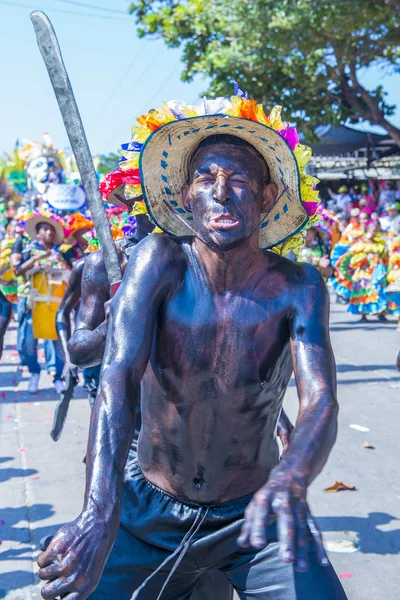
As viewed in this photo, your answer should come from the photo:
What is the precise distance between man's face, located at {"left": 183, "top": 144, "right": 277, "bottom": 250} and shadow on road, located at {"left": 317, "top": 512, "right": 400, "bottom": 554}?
108 inches

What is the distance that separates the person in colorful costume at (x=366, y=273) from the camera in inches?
541

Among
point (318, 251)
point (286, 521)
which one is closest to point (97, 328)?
point (286, 521)

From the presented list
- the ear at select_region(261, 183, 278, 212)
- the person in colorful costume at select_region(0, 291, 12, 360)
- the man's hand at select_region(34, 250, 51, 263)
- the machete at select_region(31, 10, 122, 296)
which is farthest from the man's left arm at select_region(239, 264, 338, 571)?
the man's hand at select_region(34, 250, 51, 263)

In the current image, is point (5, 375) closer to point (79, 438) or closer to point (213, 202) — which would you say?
point (79, 438)

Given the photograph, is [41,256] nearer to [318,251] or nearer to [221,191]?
[318,251]

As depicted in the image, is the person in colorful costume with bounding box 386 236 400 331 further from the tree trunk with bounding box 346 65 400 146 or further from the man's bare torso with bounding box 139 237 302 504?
the man's bare torso with bounding box 139 237 302 504

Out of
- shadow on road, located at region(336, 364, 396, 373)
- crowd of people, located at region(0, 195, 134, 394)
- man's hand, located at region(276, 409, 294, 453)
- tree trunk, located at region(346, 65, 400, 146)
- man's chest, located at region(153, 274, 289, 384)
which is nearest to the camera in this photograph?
man's chest, located at region(153, 274, 289, 384)

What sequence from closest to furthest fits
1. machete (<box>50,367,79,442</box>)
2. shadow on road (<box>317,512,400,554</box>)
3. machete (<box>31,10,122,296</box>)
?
machete (<box>31,10,122,296</box>), shadow on road (<box>317,512,400,554</box>), machete (<box>50,367,79,442</box>)

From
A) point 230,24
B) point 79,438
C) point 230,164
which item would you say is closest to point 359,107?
point 230,24

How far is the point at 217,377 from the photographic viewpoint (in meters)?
2.16

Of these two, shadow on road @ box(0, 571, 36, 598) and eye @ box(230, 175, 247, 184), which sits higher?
eye @ box(230, 175, 247, 184)

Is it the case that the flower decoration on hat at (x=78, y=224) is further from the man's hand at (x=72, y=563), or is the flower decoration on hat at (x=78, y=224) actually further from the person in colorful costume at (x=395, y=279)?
the man's hand at (x=72, y=563)

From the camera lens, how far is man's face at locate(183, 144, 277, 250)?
2088mm

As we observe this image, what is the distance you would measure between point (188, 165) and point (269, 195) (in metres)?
0.27
